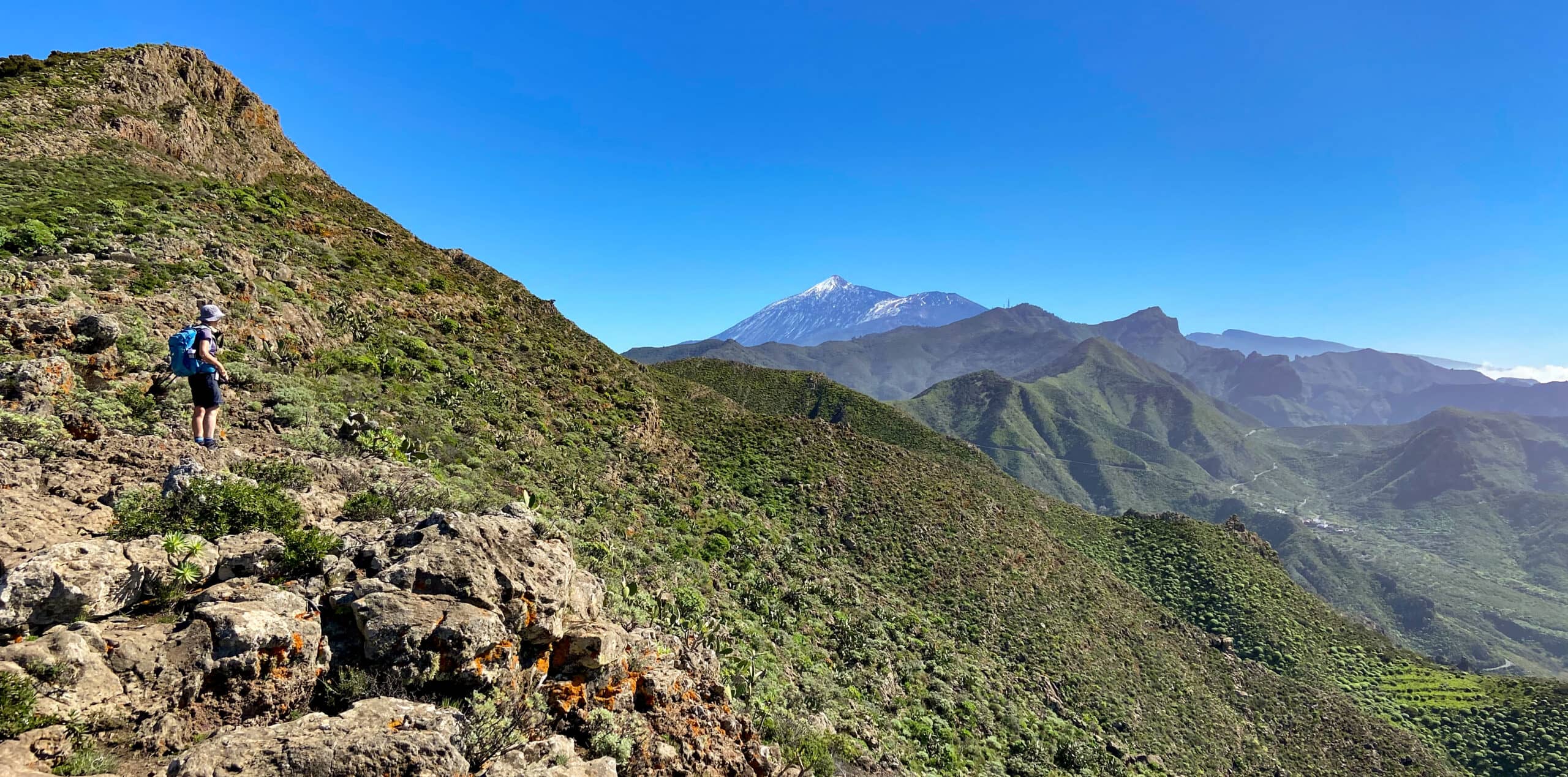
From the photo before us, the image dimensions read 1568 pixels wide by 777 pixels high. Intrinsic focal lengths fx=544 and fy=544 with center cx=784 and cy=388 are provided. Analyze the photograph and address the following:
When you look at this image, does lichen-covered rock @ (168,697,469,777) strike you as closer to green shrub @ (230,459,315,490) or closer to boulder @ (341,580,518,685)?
boulder @ (341,580,518,685)

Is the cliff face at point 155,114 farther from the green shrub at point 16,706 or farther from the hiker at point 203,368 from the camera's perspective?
the green shrub at point 16,706

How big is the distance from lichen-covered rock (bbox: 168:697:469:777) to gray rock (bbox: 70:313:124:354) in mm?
11039

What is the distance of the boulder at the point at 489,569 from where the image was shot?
24.9ft

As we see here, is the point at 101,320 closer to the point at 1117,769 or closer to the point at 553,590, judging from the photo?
the point at 553,590

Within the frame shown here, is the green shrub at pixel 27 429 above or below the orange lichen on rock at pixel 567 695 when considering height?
above

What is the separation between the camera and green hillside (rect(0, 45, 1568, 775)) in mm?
13406

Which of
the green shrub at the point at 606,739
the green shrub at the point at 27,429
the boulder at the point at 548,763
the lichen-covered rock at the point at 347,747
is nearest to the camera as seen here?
the lichen-covered rock at the point at 347,747

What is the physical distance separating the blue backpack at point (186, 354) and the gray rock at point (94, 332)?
12.1 ft

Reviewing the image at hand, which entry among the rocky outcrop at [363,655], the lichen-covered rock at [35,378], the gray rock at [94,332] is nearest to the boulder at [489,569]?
the rocky outcrop at [363,655]

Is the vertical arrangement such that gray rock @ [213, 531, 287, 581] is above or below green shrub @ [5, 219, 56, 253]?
below

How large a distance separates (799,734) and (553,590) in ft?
24.8

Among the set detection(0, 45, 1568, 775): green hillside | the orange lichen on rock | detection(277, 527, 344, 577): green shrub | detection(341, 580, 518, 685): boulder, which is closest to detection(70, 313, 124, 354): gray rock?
detection(0, 45, 1568, 775): green hillside

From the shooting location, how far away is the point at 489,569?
8141 mm

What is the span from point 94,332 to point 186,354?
4.20m
